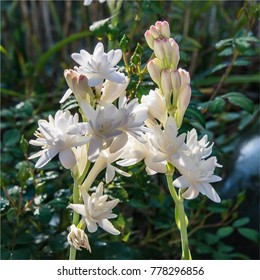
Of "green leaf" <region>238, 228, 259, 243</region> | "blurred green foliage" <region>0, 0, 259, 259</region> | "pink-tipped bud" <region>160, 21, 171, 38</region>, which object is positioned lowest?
"green leaf" <region>238, 228, 259, 243</region>

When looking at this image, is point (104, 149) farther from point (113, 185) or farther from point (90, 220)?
point (113, 185)

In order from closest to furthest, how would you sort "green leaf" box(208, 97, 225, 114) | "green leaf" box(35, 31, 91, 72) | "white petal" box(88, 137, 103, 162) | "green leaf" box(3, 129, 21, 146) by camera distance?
"white petal" box(88, 137, 103, 162) → "green leaf" box(208, 97, 225, 114) → "green leaf" box(3, 129, 21, 146) → "green leaf" box(35, 31, 91, 72)

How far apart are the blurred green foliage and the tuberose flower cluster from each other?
210 millimetres

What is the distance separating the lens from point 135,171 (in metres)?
1.21

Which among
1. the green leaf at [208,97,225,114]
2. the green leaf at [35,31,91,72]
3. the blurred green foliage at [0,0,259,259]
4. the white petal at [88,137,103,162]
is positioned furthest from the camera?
the green leaf at [35,31,91,72]

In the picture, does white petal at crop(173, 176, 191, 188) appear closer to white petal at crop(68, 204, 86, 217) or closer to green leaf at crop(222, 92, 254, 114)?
white petal at crop(68, 204, 86, 217)

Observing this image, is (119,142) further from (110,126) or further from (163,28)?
(163,28)

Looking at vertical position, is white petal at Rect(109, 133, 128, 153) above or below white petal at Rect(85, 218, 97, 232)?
above

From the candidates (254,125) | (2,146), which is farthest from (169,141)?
(254,125)

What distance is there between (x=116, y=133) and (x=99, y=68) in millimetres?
101

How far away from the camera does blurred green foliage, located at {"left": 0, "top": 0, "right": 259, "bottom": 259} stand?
1.22 metres

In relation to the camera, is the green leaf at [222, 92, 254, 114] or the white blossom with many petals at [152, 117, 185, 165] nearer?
the white blossom with many petals at [152, 117, 185, 165]

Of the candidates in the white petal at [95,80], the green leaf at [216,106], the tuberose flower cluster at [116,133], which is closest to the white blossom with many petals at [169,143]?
the tuberose flower cluster at [116,133]

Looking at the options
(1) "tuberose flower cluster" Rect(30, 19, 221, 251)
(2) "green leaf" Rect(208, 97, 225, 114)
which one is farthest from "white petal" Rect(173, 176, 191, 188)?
(2) "green leaf" Rect(208, 97, 225, 114)
